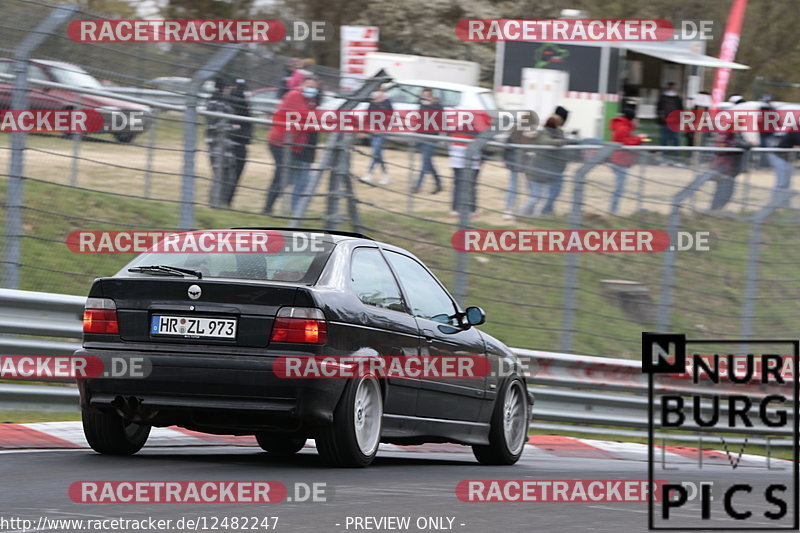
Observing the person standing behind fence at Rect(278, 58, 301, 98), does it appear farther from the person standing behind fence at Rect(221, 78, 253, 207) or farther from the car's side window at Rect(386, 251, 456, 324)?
the car's side window at Rect(386, 251, 456, 324)

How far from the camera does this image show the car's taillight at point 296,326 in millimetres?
8000

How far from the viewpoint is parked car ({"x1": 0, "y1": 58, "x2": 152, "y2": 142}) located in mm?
11469

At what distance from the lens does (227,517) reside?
631 centimetres

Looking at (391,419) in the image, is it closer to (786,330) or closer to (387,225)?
(387,225)

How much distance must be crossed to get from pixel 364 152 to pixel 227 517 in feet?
24.1

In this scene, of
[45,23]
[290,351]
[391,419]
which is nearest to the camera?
[290,351]

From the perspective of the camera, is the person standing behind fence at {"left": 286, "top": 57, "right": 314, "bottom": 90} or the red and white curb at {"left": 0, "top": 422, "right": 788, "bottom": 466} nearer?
the red and white curb at {"left": 0, "top": 422, "right": 788, "bottom": 466}

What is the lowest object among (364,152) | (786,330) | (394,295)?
(786,330)

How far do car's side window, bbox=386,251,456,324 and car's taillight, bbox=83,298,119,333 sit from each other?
195 cm

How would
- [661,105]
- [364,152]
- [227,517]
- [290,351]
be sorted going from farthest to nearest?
[661,105] → [364,152] → [290,351] → [227,517]

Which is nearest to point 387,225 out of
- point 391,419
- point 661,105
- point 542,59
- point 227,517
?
point 391,419

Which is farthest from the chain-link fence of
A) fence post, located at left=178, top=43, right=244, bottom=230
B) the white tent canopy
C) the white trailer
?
the white trailer

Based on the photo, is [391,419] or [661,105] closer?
[391,419]

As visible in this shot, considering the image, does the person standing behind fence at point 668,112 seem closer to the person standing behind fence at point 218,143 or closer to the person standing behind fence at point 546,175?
the person standing behind fence at point 546,175
